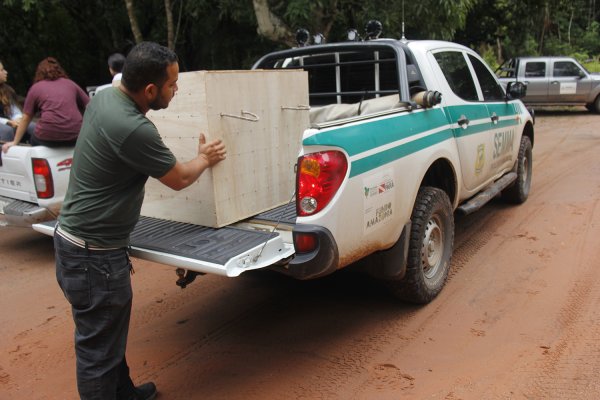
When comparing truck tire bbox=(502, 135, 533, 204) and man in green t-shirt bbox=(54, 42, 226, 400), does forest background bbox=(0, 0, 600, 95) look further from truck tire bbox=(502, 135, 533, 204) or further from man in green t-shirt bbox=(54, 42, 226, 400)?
man in green t-shirt bbox=(54, 42, 226, 400)

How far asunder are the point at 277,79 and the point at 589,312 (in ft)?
9.05

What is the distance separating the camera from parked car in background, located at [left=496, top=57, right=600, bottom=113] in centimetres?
1598

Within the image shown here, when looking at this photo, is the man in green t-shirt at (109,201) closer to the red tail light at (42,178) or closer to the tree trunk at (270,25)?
the red tail light at (42,178)

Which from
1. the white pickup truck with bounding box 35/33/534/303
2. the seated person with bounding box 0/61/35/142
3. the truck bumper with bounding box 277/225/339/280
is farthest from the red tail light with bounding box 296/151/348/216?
the seated person with bounding box 0/61/35/142

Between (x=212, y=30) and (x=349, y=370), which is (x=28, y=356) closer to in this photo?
(x=349, y=370)

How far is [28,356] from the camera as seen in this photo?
3664 mm

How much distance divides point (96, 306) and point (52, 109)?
3.51 m

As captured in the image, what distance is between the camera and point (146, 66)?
2529mm

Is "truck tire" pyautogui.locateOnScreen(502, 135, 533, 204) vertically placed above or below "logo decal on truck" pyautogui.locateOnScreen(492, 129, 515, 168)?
below

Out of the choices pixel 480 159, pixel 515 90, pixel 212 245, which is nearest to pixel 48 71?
pixel 212 245

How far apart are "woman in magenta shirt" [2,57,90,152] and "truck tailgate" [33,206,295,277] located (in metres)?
2.03

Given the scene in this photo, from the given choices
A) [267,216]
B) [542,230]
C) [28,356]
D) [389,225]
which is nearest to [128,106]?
[267,216]

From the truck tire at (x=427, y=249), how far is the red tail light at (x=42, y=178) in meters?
3.34

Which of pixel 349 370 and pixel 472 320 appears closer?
pixel 349 370
